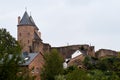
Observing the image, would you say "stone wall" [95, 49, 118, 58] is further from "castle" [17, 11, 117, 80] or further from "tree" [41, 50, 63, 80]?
"tree" [41, 50, 63, 80]

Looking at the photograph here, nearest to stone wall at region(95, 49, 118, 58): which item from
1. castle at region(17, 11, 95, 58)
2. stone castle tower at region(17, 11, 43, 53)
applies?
castle at region(17, 11, 95, 58)

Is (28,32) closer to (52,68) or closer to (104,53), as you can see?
(104,53)

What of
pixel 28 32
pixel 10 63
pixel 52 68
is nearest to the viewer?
pixel 10 63

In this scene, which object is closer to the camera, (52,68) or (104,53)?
(52,68)

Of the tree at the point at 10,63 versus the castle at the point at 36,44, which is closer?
the tree at the point at 10,63

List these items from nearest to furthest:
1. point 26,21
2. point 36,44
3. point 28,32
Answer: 1. point 36,44
2. point 28,32
3. point 26,21

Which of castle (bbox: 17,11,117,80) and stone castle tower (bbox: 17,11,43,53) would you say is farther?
stone castle tower (bbox: 17,11,43,53)

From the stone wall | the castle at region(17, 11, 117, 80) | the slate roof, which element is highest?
the slate roof

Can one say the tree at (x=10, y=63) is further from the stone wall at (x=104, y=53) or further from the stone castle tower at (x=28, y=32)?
the stone castle tower at (x=28, y=32)

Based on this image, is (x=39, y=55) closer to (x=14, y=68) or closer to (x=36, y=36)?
(x=36, y=36)

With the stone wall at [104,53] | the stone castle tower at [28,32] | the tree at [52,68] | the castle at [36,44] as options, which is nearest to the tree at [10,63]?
the tree at [52,68]

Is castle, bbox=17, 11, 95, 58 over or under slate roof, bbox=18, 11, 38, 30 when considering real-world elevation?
under

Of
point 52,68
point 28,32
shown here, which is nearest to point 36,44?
point 28,32

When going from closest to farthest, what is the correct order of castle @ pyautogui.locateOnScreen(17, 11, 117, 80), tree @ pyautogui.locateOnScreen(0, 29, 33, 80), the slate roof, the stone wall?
tree @ pyautogui.locateOnScreen(0, 29, 33, 80), the stone wall, castle @ pyautogui.locateOnScreen(17, 11, 117, 80), the slate roof
